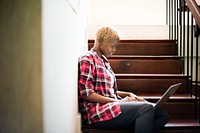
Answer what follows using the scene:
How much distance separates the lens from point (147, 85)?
2.69 metres

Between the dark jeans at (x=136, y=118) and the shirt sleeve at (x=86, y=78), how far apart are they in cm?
22

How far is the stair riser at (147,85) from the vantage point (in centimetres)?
268

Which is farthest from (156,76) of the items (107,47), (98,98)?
(98,98)

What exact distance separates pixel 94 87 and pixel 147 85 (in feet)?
2.79

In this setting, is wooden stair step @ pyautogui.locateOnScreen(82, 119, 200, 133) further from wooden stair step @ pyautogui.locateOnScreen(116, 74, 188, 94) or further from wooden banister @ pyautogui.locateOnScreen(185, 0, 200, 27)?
wooden banister @ pyautogui.locateOnScreen(185, 0, 200, 27)

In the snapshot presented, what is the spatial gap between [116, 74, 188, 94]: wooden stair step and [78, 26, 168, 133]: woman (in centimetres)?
64

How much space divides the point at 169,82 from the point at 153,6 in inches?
93.1

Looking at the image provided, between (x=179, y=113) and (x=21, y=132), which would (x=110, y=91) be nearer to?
(x=179, y=113)

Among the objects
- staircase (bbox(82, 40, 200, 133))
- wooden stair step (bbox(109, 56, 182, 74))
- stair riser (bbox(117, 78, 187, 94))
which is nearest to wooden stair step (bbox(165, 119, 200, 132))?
staircase (bbox(82, 40, 200, 133))

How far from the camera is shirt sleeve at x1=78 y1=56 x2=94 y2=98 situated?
1903mm

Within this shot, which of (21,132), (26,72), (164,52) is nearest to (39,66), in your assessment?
(26,72)

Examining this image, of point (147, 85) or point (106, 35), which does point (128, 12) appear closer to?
point (147, 85)

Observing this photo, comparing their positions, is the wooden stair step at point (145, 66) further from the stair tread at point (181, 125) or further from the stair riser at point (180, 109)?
the stair tread at point (181, 125)

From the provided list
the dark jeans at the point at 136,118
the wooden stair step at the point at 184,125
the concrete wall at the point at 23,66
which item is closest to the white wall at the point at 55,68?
the concrete wall at the point at 23,66
